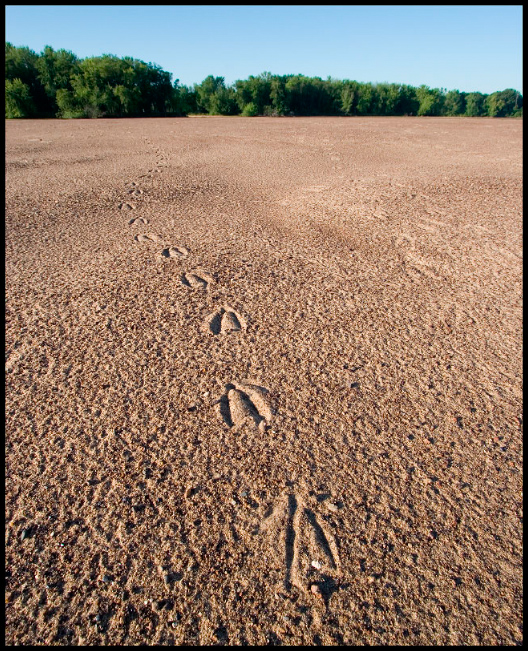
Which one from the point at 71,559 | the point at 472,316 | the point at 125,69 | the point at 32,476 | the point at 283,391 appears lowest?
the point at 71,559

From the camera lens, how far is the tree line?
25547mm

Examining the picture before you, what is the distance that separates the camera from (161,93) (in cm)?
2869

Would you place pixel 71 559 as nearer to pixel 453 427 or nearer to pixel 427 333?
pixel 453 427

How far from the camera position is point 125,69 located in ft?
87.8

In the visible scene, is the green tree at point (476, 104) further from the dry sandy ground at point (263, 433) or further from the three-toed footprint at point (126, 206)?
the dry sandy ground at point (263, 433)

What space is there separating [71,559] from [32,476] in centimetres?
45

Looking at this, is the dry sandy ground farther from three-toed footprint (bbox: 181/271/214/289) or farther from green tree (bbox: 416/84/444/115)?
green tree (bbox: 416/84/444/115)

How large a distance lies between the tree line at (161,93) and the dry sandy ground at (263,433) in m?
25.6

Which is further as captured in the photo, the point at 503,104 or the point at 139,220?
the point at 503,104

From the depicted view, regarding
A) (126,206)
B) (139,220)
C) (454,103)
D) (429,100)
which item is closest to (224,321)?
(139,220)

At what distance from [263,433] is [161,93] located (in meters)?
31.7

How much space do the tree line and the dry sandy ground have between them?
83.9 feet

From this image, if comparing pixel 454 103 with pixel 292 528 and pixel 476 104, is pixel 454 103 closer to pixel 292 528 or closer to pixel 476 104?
pixel 476 104

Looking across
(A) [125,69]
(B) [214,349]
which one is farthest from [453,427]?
(A) [125,69]
